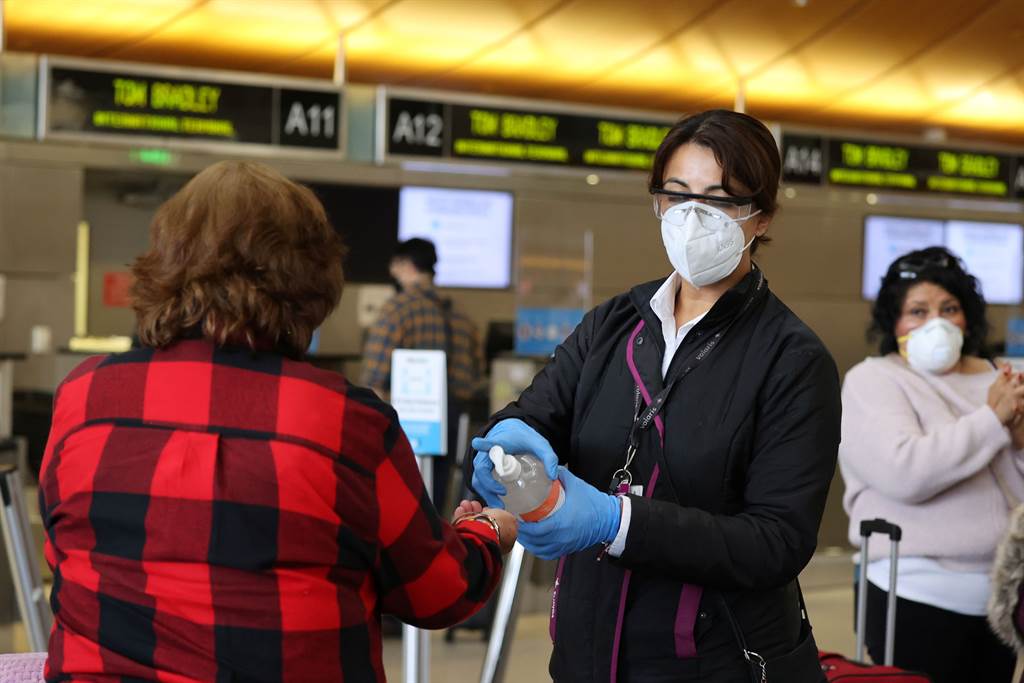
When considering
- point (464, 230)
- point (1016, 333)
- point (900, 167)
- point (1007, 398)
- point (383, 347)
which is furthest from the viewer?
point (1016, 333)

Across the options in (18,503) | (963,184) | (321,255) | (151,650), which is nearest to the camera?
(151,650)

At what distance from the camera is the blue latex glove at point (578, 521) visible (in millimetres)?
1811

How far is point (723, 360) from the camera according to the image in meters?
1.97

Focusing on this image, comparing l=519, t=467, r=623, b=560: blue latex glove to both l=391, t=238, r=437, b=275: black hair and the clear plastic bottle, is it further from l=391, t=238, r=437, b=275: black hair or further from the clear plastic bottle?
l=391, t=238, r=437, b=275: black hair

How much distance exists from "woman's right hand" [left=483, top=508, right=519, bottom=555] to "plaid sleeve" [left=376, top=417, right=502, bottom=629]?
11 cm

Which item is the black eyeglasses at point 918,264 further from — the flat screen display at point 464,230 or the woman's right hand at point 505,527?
the flat screen display at point 464,230

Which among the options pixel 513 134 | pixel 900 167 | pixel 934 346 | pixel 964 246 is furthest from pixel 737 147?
→ pixel 964 246

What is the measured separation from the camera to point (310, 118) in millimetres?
7957

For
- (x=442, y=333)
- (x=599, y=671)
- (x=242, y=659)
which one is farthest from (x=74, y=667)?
(x=442, y=333)

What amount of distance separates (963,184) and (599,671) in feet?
29.5

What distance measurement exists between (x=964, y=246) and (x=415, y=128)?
5042 millimetres

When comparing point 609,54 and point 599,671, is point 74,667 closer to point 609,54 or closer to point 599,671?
point 599,671

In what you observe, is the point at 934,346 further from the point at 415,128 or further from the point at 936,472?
the point at 415,128

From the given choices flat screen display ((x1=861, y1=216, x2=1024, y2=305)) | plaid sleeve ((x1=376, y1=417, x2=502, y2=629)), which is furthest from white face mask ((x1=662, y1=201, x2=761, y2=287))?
flat screen display ((x1=861, y1=216, x2=1024, y2=305))
